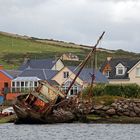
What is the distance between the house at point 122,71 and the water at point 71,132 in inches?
2211

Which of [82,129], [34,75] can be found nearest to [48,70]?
[34,75]

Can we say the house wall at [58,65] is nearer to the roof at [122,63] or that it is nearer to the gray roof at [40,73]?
the gray roof at [40,73]

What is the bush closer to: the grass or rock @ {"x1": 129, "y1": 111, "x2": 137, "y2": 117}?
rock @ {"x1": 129, "y1": 111, "x2": 137, "y2": 117}

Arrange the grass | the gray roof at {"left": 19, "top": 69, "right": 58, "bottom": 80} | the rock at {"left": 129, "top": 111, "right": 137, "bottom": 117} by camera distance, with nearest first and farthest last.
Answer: the grass < the rock at {"left": 129, "top": 111, "right": 137, "bottom": 117} < the gray roof at {"left": 19, "top": 69, "right": 58, "bottom": 80}

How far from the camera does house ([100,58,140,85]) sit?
479 feet

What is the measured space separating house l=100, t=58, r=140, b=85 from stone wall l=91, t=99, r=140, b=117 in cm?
4614

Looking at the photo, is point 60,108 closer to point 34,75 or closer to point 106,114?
point 106,114

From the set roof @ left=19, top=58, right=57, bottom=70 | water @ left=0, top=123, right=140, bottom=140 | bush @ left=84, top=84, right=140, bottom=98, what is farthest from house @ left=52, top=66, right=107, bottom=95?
water @ left=0, top=123, right=140, bottom=140

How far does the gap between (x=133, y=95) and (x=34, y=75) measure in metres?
43.2

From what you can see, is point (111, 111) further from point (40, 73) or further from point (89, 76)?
point (40, 73)

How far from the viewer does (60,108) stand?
3625 inches

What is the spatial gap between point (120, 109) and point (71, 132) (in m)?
21.2

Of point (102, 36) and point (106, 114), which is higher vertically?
point (102, 36)

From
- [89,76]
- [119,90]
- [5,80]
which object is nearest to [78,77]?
[89,76]
